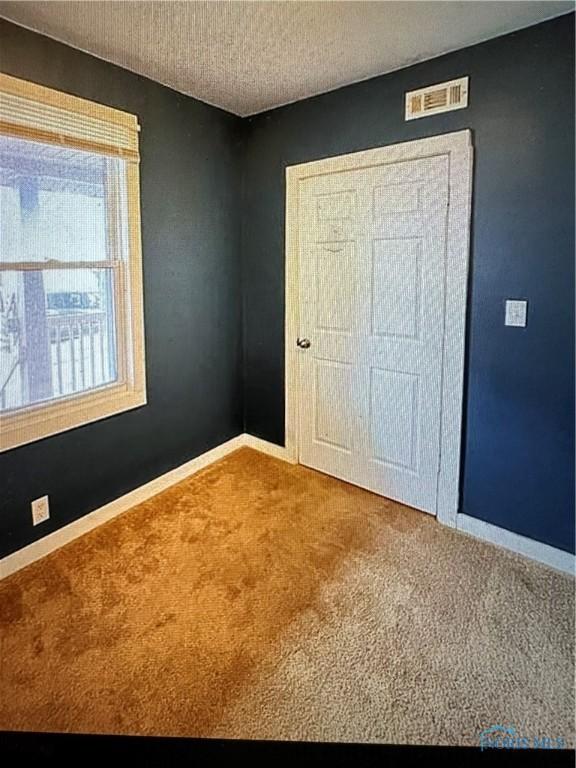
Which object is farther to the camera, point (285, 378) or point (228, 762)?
point (285, 378)

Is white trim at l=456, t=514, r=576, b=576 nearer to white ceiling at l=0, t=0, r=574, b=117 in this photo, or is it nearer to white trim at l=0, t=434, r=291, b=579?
white trim at l=0, t=434, r=291, b=579

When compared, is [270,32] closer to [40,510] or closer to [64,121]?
[64,121]

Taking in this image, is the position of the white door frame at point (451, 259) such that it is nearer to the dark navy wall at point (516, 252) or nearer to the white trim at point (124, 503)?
the dark navy wall at point (516, 252)

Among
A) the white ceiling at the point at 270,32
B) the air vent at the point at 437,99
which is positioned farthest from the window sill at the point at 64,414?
the air vent at the point at 437,99

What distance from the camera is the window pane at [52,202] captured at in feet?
7.19

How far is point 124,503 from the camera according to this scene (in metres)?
2.86

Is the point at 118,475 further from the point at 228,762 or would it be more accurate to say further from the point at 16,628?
→ the point at 228,762

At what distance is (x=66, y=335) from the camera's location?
2.53 m

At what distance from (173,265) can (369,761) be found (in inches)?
99.3

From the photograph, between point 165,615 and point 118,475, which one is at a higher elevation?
point 118,475

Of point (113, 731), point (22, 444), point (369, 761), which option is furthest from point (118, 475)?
point (369, 761)

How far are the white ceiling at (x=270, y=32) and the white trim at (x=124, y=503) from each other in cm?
223

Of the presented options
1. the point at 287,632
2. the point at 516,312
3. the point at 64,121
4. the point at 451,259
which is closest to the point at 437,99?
the point at 451,259

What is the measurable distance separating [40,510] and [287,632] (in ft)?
4.31
